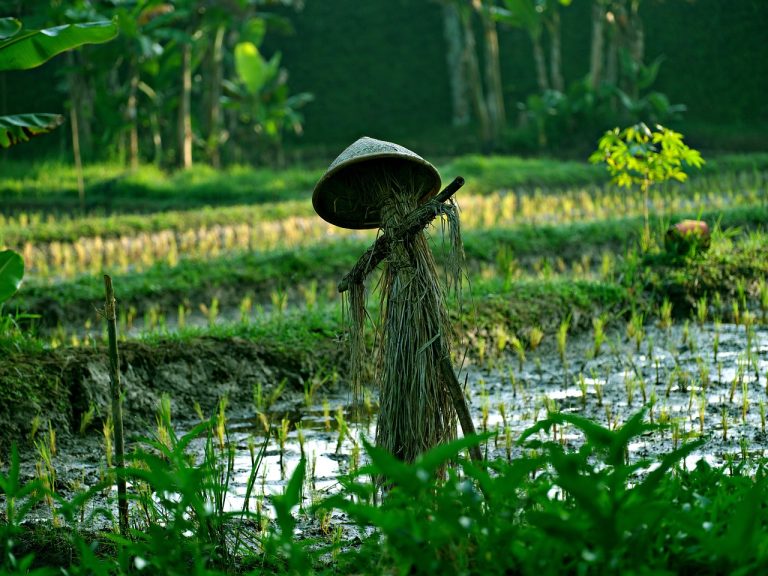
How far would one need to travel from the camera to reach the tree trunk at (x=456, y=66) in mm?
17391

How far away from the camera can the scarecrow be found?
293cm

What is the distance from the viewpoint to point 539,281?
20.6ft

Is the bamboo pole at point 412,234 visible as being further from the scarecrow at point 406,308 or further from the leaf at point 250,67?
the leaf at point 250,67

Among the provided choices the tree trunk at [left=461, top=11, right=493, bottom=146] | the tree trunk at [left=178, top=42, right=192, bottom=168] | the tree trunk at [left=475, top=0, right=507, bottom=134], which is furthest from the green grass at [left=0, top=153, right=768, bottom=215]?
the tree trunk at [left=475, top=0, right=507, bottom=134]

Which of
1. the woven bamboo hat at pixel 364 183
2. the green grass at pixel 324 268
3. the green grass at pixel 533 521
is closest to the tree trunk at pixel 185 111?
the green grass at pixel 324 268

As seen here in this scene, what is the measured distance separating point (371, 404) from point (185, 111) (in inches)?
375

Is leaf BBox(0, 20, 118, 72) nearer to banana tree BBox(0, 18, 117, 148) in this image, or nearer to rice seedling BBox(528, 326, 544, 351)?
banana tree BBox(0, 18, 117, 148)

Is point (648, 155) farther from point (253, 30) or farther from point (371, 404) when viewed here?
point (253, 30)

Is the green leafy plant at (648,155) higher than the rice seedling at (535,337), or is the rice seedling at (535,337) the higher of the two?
the green leafy plant at (648,155)

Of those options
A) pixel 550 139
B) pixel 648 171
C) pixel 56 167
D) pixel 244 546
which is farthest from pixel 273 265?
pixel 550 139

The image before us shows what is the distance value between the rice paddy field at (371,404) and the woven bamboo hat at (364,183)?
0.36 meters

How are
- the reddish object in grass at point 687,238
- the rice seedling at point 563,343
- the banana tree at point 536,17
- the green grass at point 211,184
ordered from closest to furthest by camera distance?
the rice seedling at point 563,343, the reddish object in grass at point 687,238, the green grass at point 211,184, the banana tree at point 536,17

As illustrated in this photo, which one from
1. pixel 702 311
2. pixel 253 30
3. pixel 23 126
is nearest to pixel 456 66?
pixel 253 30

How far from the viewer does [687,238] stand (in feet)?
20.3
